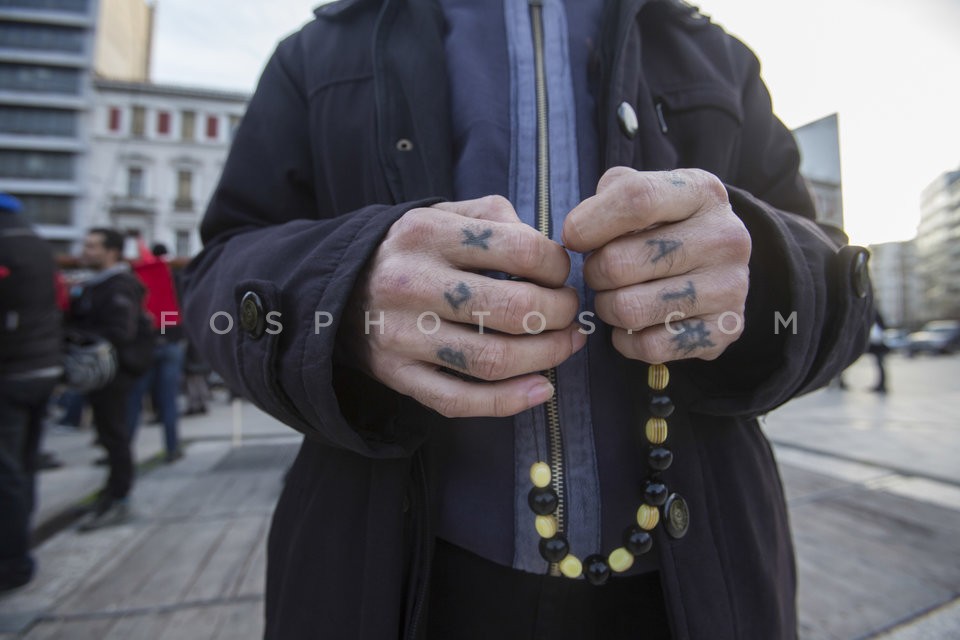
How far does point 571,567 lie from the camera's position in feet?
2.27

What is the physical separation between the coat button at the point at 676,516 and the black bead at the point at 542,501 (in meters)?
0.15

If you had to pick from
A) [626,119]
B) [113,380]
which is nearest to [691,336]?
[626,119]

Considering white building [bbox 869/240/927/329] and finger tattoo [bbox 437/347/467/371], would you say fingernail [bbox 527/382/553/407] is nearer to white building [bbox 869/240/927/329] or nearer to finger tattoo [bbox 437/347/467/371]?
finger tattoo [bbox 437/347/467/371]

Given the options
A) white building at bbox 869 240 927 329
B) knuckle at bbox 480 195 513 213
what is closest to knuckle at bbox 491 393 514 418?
knuckle at bbox 480 195 513 213

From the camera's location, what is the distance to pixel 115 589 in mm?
2361

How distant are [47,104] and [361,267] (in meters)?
44.3

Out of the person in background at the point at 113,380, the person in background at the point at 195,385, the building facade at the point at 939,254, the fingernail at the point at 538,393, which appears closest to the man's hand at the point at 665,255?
the fingernail at the point at 538,393

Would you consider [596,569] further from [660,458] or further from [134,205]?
[134,205]

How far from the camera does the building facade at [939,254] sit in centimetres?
5594

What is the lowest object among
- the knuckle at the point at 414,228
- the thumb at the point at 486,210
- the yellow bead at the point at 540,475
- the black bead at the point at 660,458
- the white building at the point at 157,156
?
the yellow bead at the point at 540,475

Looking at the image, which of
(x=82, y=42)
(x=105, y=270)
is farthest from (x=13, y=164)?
(x=105, y=270)

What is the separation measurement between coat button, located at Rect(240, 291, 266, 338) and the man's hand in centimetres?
39

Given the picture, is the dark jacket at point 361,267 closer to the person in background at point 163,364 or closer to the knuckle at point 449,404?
the knuckle at point 449,404

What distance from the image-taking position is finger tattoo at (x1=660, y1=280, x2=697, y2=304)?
20.6 inches
